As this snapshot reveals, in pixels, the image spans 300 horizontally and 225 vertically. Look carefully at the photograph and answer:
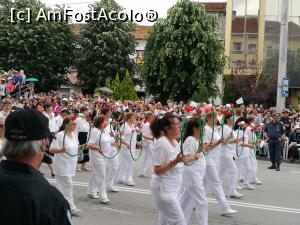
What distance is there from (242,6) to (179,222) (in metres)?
40.0

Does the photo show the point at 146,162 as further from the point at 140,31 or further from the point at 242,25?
the point at 140,31

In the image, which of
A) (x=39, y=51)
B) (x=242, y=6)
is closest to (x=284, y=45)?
(x=242, y=6)

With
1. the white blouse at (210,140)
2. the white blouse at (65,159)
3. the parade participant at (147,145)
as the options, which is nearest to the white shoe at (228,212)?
the white blouse at (210,140)

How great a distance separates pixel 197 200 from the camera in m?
7.52

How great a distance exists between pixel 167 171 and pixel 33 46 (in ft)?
135

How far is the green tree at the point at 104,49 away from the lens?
4516 cm

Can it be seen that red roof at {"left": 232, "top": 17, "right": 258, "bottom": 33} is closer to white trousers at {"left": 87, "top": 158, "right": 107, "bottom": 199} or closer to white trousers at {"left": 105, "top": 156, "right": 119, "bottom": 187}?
white trousers at {"left": 105, "top": 156, "right": 119, "bottom": 187}

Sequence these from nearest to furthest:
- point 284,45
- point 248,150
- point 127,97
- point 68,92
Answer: point 248,150 → point 284,45 → point 127,97 → point 68,92

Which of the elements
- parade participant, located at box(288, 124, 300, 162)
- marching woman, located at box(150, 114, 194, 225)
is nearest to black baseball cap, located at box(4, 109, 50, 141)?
marching woman, located at box(150, 114, 194, 225)

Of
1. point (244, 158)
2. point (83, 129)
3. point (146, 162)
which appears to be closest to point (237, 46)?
point (83, 129)

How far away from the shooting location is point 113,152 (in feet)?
36.3

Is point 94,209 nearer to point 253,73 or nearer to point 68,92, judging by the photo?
point 253,73

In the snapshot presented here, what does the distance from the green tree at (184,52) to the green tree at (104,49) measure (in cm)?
724

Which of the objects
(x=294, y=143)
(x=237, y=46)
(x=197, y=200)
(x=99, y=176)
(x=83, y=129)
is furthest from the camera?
(x=237, y=46)
